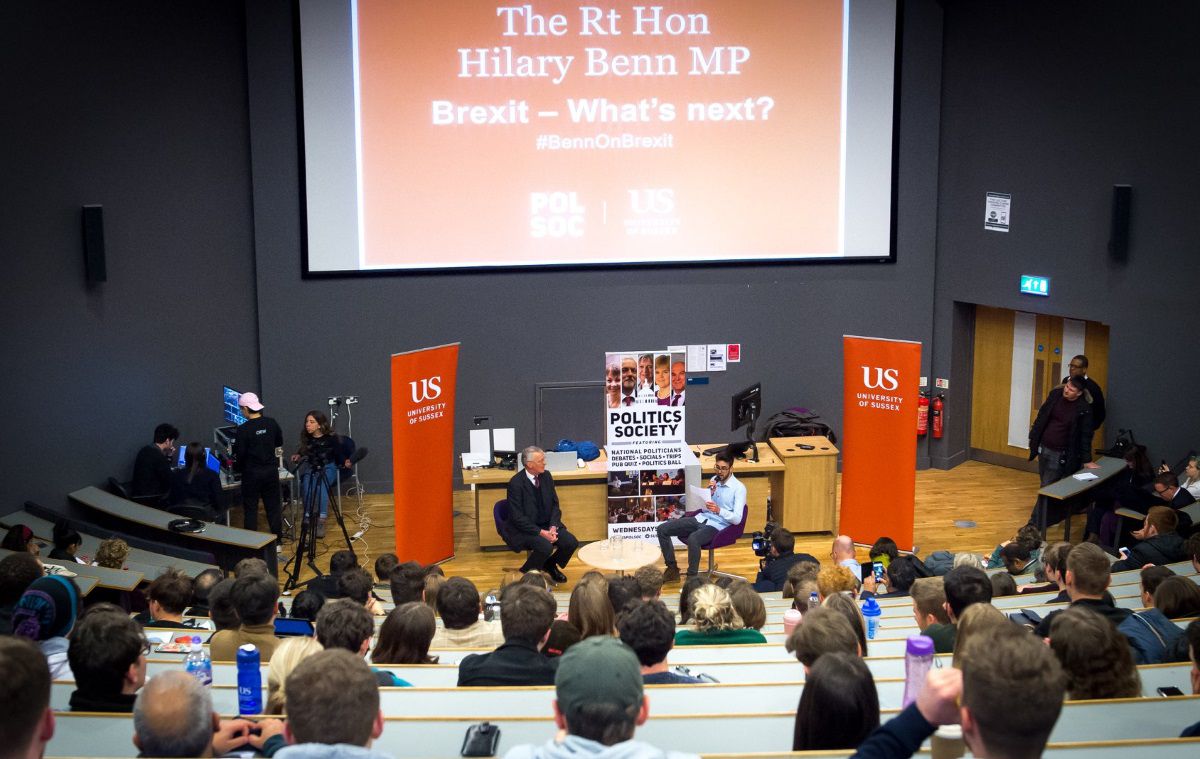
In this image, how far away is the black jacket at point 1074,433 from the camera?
10.5 metres

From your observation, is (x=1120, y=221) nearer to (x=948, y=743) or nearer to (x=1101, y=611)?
(x=1101, y=611)

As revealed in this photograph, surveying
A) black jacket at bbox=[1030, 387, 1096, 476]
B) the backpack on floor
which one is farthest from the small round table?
black jacket at bbox=[1030, 387, 1096, 476]

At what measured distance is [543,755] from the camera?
9.22 ft

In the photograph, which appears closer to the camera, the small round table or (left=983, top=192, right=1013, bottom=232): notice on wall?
the small round table

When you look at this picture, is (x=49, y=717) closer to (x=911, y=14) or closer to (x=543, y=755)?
(x=543, y=755)

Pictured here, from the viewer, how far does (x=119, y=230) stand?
1009 cm

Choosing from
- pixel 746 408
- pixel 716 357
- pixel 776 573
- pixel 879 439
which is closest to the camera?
pixel 776 573

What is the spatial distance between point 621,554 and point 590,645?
6.15 meters

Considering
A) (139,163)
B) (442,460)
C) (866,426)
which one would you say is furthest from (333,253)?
(866,426)

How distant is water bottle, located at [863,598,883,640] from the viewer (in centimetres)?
638

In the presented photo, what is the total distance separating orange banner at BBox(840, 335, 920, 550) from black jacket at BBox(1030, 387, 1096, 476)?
4.68 ft

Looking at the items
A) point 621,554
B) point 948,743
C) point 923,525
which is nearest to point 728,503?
point 621,554

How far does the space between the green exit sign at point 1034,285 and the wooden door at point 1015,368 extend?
16.0 inches

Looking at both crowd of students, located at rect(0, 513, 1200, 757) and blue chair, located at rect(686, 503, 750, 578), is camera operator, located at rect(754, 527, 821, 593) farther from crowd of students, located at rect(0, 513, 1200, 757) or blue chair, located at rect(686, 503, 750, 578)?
blue chair, located at rect(686, 503, 750, 578)
